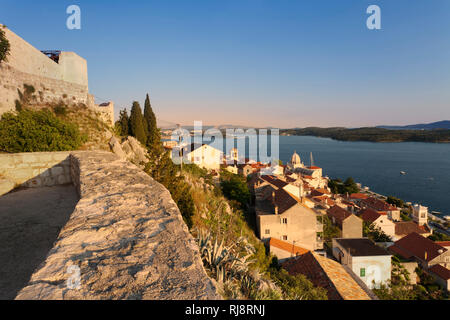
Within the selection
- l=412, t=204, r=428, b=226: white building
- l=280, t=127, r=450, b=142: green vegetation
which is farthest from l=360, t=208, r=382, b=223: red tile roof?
l=280, t=127, r=450, b=142: green vegetation

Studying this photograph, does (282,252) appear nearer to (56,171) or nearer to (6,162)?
(56,171)

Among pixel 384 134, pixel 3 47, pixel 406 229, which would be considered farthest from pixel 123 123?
pixel 384 134

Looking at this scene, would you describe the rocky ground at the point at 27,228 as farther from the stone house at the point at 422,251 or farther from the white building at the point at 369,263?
the stone house at the point at 422,251

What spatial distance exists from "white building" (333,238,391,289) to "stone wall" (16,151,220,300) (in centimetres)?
1739

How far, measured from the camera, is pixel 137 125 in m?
18.8

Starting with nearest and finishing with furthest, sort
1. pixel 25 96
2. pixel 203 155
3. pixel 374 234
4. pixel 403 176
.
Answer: pixel 25 96, pixel 374 234, pixel 203 155, pixel 403 176

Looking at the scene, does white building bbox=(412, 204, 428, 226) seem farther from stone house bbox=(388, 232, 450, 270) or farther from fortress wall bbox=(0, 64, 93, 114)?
fortress wall bbox=(0, 64, 93, 114)

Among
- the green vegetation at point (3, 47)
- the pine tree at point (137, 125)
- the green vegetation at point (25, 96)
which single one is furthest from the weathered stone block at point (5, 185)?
the pine tree at point (137, 125)

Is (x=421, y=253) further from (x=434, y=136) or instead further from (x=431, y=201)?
(x=434, y=136)

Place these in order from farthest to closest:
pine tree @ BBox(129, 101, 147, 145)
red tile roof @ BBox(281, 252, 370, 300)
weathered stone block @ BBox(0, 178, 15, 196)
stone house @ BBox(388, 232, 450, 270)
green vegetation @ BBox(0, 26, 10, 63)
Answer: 1. stone house @ BBox(388, 232, 450, 270)
2. pine tree @ BBox(129, 101, 147, 145)
3. green vegetation @ BBox(0, 26, 10, 63)
4. red tile roof @ BBox(281, 252, 370, 300)
5. weathered stone block @ BBox(0, 178, 15, 196)

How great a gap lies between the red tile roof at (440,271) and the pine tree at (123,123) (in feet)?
85.8

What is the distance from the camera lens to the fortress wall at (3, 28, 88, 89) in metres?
11.0

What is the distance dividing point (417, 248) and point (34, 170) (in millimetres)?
26784
